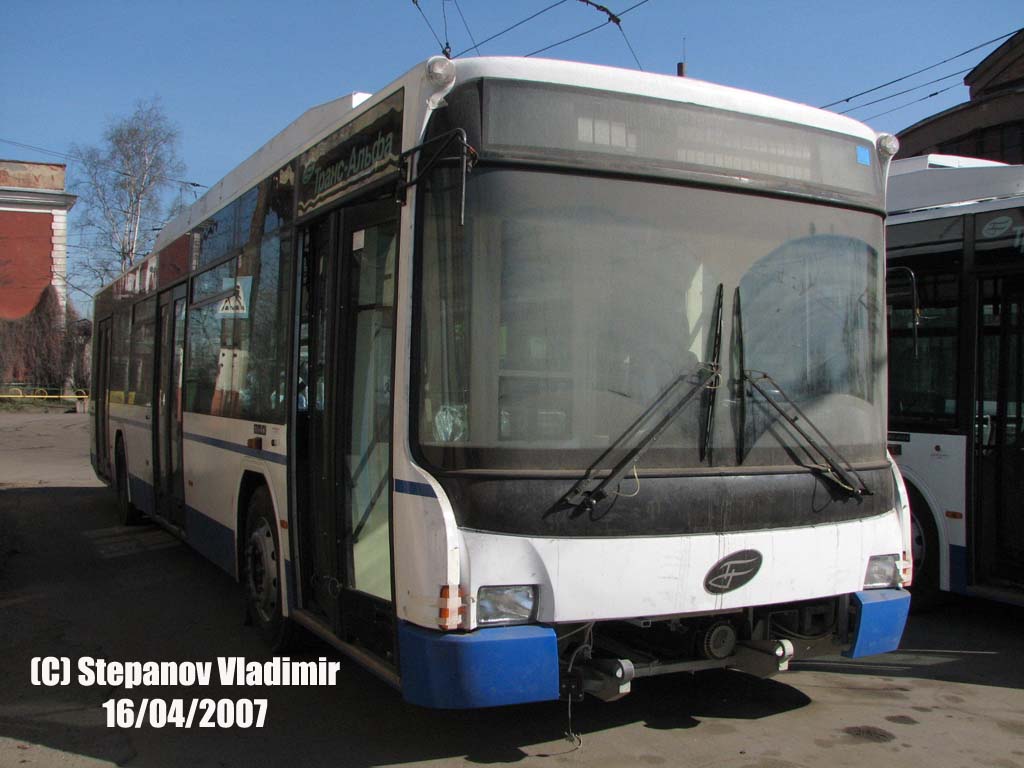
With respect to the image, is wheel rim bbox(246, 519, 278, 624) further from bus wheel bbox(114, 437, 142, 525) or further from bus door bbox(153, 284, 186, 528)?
bus wheel bbox(114, 437, 142, 525)

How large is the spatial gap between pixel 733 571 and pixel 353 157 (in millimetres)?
2789

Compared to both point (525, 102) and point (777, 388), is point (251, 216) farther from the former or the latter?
point (777, 388)

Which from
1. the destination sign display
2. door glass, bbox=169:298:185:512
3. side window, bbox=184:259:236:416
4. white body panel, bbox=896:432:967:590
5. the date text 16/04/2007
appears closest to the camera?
the destination sign display

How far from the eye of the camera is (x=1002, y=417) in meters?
6.85

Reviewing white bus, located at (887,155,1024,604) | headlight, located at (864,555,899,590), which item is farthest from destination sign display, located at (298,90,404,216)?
white bus, located at (887,155,1024,604)

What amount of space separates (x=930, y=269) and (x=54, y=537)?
9.61 meters

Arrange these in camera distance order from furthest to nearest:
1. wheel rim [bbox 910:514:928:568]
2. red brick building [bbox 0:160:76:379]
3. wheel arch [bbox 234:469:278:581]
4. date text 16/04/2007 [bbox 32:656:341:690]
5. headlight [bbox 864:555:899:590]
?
1. red brick building [bbox 0:160:76:379]
2. wheel rim [bbox 910:514:928:568]
3. wheel arch [bbox 234:469:278:581]
4. date text 16/04/2007 [bbox 32:656:341:690]
5. headlight [bbox 864:555:899:590]

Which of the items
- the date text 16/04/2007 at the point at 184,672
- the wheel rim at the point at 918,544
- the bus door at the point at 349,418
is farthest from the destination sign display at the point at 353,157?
the wheel rim at the point at 918,544

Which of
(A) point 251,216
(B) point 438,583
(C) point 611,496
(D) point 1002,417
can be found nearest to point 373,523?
(B) point 438,583

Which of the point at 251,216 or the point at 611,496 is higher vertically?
the point at 251,216

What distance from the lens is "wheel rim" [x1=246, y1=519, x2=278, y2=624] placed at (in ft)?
20.2

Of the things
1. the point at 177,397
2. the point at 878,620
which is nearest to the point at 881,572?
the point at 878,620

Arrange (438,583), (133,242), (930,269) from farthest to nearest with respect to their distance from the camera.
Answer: (133,242), (930,269), (438,583)

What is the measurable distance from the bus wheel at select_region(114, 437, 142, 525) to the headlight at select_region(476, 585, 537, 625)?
8765 mm
